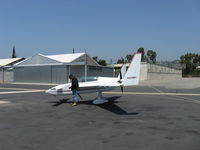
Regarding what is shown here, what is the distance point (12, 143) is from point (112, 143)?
277 centimetres

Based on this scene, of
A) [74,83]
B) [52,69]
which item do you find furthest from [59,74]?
[74,83]

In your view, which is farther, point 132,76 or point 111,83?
point 111,83

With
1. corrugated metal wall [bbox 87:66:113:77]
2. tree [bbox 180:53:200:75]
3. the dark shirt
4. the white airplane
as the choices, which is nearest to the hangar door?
corrugated metal wall [bbox 87:66:113:77]

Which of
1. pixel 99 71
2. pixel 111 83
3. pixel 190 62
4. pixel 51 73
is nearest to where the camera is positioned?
pixel 111 83

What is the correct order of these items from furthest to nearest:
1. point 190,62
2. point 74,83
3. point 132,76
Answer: point 190,62 < point 74,83 < point 132,76

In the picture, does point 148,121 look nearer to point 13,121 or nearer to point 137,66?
point 137,66

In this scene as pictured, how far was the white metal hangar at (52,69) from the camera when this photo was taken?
4017 centimetres

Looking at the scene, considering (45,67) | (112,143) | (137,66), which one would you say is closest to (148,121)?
(112,143)

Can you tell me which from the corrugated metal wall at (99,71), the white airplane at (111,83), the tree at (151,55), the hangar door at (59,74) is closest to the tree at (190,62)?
the tree at (151,55)

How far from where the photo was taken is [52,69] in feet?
136

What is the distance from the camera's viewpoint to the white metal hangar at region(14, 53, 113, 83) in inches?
1581

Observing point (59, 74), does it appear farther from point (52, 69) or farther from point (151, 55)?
point (151, 55)

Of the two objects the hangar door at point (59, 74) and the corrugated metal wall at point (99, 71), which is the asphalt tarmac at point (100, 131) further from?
the corrugated metal wall at point (99, 71)

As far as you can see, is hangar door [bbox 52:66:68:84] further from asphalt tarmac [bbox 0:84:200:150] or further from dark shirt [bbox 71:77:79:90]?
asphalt tarmac [bbox 0:84:200:150]
